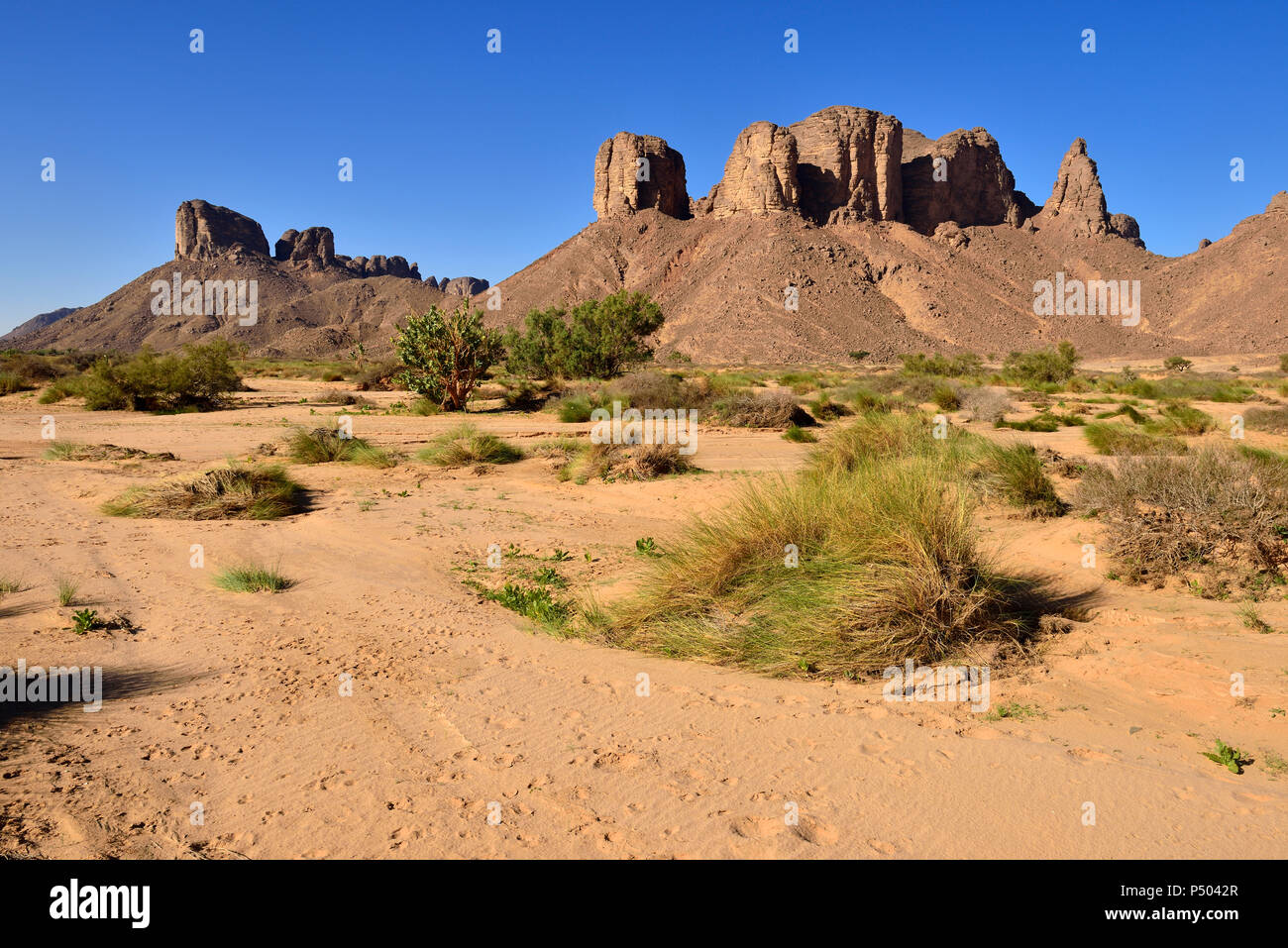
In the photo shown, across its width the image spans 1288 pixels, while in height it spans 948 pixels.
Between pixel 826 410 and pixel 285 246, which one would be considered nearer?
pixel 826 410

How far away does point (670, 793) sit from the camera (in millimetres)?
3219

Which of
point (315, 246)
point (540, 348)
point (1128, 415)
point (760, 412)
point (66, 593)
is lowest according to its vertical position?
point (66, 593)

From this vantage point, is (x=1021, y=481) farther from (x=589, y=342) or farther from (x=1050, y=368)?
(x=1050, y=368)

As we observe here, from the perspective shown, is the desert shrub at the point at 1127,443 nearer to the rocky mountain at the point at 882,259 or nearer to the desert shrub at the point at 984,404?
the desert shrub at the point at 984,404

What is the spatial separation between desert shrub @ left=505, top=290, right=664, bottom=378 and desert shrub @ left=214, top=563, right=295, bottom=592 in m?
22.6

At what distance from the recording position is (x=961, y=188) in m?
101

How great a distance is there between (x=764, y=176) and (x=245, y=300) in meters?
85.2

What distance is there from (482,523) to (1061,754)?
6.70 meters

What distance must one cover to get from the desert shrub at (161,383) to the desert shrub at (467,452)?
13922 millimetres

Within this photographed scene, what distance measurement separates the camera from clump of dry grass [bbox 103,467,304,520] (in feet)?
28.2
